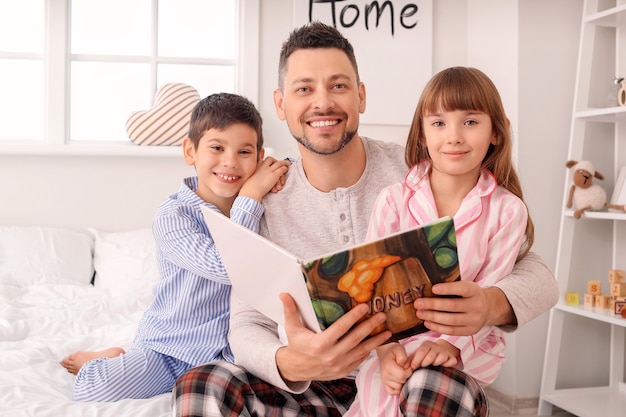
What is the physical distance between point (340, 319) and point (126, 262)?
1.97m

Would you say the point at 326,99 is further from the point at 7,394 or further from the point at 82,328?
the point at 82,328

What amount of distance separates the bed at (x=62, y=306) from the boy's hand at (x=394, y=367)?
0.47 m

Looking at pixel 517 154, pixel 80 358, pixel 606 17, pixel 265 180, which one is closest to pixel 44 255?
pixel 80 358

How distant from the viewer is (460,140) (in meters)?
1.37

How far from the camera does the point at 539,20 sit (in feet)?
10.0

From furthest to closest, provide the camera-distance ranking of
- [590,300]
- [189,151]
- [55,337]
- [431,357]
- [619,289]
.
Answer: [590,300]
[619,289]
[55,337]
[189,151]
[431,357]

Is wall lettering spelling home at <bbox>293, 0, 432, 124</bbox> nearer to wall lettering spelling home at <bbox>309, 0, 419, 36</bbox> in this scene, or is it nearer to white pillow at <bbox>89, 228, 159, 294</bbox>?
wall lettering spelling home at <bbox>309, 0, 419, 36</bbox>

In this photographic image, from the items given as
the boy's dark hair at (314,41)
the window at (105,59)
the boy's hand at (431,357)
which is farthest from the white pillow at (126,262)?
the boy's hand at (431,357)

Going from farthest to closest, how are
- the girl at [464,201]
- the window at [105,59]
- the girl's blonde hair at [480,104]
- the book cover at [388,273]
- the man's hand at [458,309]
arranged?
1. the window at [105,59]
2. the girl's blonde hair at [480,104]
3. the girl at [464,201]
4. the man's hand at [458,309]
5. the book cover at [388,273]

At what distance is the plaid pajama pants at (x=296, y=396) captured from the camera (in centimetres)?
111

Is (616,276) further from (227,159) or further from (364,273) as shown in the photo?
(364,273)

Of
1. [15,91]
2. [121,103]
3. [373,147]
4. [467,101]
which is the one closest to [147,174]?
[121,103]

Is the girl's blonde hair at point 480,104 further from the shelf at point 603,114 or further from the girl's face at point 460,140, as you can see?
the shelf at point 603,114

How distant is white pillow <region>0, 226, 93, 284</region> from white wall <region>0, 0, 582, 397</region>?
22 cm
